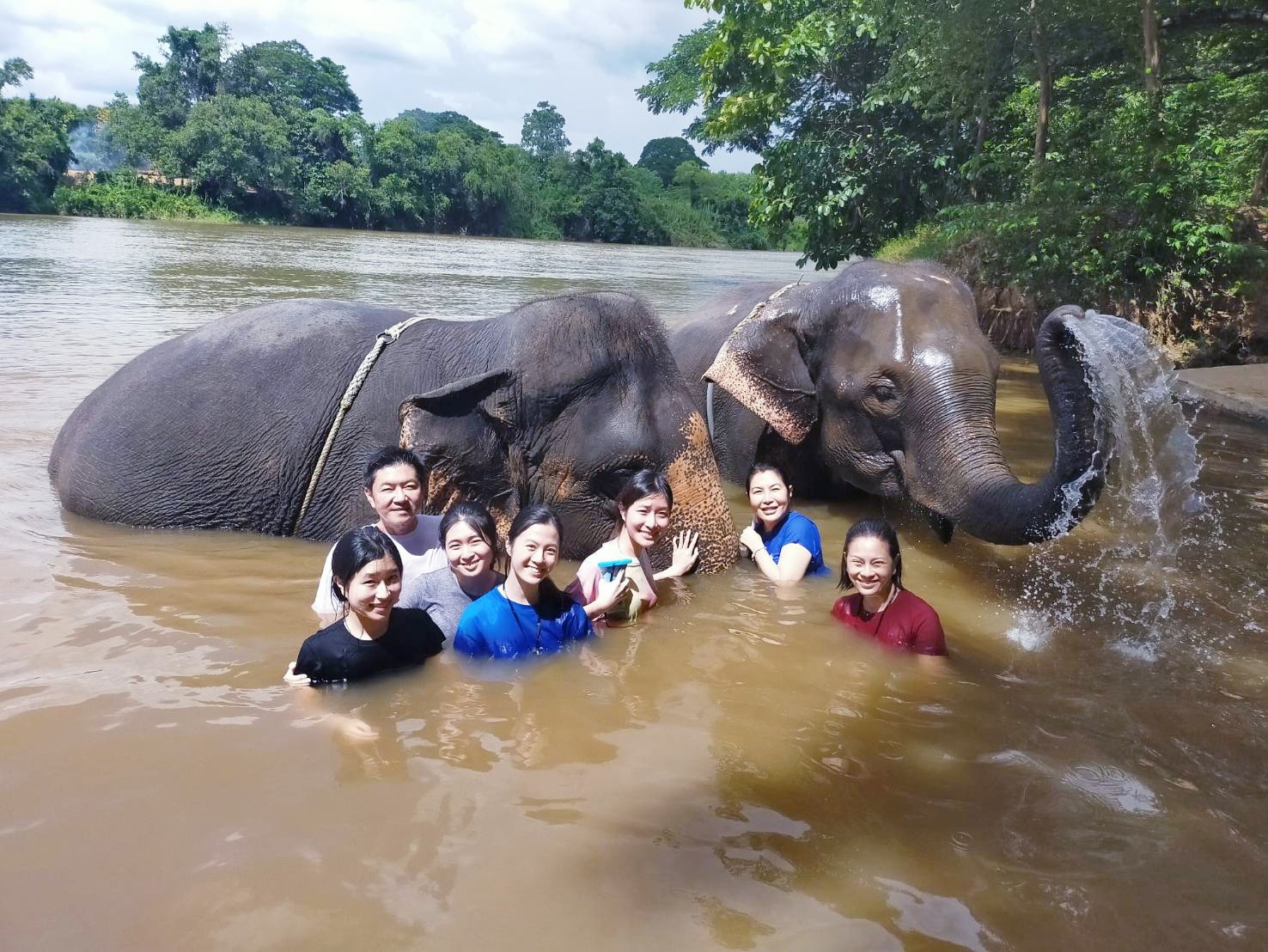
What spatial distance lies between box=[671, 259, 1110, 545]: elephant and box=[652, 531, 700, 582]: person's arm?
3.99 ft

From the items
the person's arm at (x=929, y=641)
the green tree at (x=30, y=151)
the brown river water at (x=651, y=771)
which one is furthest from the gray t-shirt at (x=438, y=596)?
the green tree at (x=30, y=151)

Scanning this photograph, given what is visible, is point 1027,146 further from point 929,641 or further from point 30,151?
point 30,151

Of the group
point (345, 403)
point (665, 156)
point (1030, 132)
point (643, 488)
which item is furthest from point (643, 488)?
point (665, 156)

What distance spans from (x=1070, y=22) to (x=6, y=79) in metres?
62.1

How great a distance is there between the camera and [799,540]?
4762 mm

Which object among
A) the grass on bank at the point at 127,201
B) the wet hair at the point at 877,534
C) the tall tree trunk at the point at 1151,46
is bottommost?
the wet hair at the point at 877,534

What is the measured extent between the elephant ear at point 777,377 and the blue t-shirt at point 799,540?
0.99 metres

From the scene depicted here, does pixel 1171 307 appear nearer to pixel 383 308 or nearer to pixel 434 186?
pixel 383 308

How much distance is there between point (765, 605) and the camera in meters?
4.43

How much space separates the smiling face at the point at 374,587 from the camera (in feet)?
10.7

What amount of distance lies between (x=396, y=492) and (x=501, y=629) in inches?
27.0

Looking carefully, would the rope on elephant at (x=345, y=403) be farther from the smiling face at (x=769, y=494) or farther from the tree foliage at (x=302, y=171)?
the tree foliage at (x=302, y=171)

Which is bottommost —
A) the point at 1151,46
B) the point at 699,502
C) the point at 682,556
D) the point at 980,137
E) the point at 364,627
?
the point at 364,627

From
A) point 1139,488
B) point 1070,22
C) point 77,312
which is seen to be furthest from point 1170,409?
point 77,312
